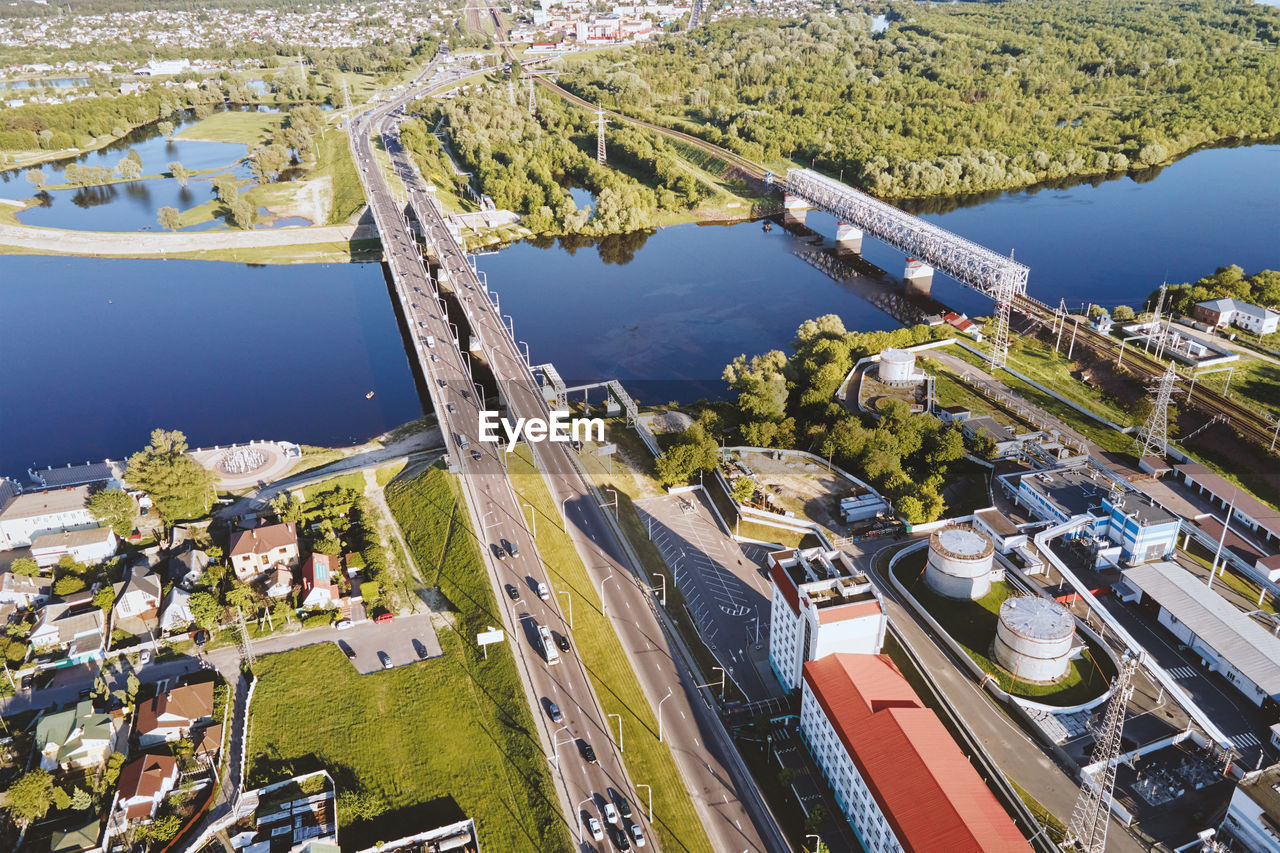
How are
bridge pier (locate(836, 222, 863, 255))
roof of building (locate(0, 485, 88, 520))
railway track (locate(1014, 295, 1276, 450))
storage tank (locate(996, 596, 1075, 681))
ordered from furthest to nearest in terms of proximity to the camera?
bridge pier (locate(836, 222, 863, 255)), railway track (locate(1014, 295, 1276, 450)), roof of building (locate(0, 485, 88, 520)), storage tank (locate(996, 596, 1075, 681))

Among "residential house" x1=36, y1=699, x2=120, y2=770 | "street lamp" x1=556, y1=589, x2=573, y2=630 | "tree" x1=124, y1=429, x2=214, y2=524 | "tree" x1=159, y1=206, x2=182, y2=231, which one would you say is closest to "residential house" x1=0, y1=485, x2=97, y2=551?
"tree" x1=124, y1=429, x2=214, y2=524

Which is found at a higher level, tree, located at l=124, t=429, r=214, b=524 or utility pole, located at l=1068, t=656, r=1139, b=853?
tree, located at l=124, t=429, r=214, b=524

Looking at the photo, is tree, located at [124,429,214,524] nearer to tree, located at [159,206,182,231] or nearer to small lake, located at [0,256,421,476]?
small lake, located at [0,256,421,476]

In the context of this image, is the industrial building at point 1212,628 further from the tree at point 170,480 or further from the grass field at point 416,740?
the tree at point 170,480

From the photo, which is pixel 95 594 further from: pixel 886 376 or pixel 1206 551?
pixel 1206 551

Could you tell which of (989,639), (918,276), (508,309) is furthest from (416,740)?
(918,276)
